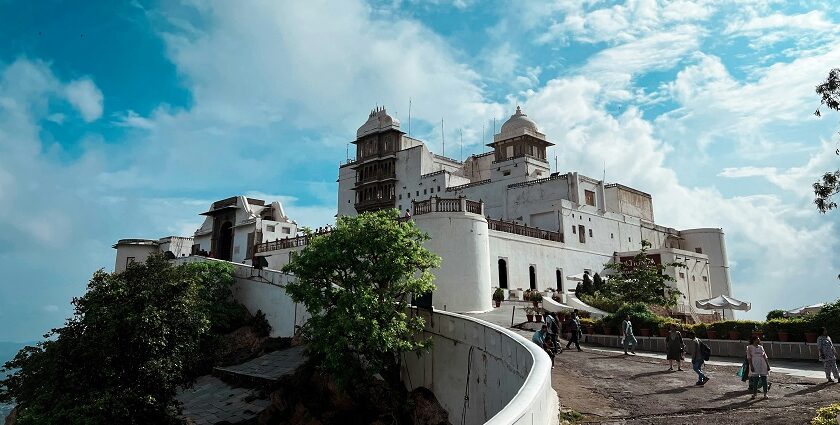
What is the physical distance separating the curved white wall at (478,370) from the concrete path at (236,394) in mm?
7174

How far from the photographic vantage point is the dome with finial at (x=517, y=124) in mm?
55100

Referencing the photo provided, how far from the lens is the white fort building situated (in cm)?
3891

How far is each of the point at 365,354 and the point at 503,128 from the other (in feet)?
133

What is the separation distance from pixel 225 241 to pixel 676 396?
1780 inches

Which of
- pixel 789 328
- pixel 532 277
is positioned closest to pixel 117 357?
pixel 789 328

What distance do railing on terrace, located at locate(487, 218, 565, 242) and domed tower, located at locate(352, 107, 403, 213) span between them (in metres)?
16.9

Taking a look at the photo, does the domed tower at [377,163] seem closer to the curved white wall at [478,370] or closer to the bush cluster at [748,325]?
the bush cluster at [748,325]

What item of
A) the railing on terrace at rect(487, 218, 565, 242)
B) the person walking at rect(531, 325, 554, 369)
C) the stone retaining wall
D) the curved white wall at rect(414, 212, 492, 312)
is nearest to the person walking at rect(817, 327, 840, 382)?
the stone retaining wall

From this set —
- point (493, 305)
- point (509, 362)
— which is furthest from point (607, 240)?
point (509, 362)

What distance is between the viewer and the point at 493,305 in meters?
34.3

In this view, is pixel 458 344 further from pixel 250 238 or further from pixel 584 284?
pixel 250 238

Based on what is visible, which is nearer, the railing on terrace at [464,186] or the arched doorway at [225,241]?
the arched doorway at [225,241]

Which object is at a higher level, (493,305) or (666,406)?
(493,305)

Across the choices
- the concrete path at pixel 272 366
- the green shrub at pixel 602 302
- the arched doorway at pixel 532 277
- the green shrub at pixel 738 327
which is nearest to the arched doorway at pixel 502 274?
the arched doorway at pixel 532 277
